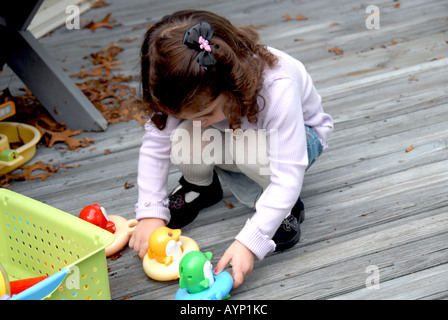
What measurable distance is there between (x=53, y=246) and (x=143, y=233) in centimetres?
26

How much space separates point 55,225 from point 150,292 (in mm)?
294

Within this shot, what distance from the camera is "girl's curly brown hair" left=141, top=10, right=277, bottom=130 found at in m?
1.25

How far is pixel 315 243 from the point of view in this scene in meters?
1.54

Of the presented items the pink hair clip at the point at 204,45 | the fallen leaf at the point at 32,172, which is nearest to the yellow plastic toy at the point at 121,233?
the fallen leaf at the point at 32,172

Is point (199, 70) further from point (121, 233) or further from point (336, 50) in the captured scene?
point (336, 50)

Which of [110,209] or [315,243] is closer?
[315,243]

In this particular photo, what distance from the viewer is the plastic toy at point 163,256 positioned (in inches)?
56.1

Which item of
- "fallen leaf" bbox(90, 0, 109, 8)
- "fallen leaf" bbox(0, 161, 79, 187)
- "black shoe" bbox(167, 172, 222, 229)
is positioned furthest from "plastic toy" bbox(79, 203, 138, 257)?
"fallen leaf" bbox(90, 0, 109, 8)

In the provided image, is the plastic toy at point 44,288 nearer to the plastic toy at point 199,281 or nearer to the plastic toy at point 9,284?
the plastic toy at point 9,284

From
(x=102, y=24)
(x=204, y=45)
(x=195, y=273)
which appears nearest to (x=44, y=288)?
(x=195, y=273)

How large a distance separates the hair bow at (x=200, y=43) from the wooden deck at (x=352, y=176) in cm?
56

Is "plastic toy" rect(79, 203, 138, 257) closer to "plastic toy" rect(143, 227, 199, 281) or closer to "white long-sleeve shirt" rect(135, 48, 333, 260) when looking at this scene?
"plastic toy" rect(143, 227, 199, 281)
